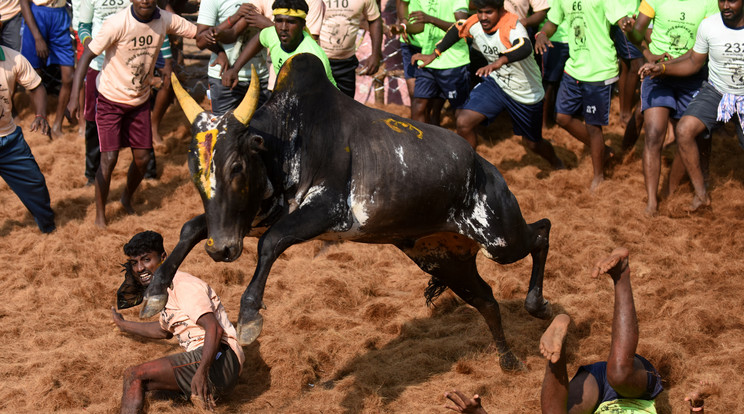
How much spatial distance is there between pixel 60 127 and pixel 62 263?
3238 mm

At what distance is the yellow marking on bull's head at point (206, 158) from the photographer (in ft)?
13.1

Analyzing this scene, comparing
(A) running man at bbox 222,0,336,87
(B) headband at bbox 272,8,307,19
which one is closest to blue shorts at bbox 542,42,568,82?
(A) running man at bbox 222,0,336,87

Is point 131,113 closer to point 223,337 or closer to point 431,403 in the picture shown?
point 223,337

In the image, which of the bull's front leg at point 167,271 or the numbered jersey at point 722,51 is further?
the numbered jersey at point 722,51

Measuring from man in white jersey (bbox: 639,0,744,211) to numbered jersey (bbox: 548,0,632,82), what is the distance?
0.83 metres

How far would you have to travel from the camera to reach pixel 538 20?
29.1 feet

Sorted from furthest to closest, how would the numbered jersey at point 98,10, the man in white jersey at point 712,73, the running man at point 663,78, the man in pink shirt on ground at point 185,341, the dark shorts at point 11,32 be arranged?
the dark shorts at point 11,32, the numbered jersey at point 98,10, the running man at point 663,78, the man in white jersey at point 712,73, the man in pink shirt on ground at point 185,341

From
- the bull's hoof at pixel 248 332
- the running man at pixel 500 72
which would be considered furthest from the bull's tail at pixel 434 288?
the running man at pixel 500 72

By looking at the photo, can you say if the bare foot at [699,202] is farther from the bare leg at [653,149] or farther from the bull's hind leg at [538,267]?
the bull's hind leg at [538,267]

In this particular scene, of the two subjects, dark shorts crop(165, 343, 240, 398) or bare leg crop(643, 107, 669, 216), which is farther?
bare leg crop(643, 107, 669, 216)

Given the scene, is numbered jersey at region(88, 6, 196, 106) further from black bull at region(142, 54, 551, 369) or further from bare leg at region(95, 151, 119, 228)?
black bull at region(142, 54, 551, 369)

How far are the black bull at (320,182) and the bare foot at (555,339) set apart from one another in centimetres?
100

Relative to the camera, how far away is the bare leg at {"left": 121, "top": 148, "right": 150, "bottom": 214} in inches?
313

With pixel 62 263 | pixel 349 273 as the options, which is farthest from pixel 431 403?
pixel 62 263
